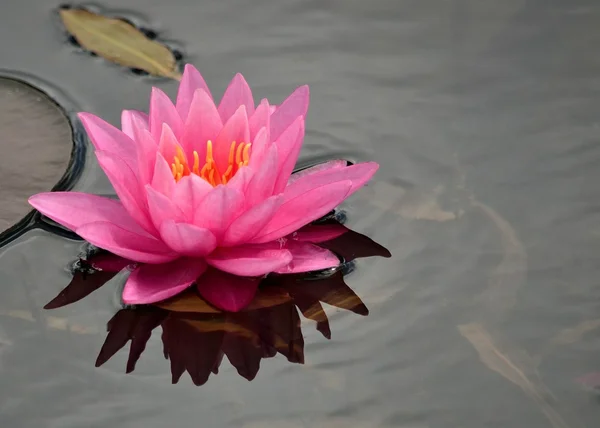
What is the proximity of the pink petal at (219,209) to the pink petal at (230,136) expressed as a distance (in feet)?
0.47

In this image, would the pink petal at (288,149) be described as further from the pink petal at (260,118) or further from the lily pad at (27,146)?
the lily pad at (27,146)

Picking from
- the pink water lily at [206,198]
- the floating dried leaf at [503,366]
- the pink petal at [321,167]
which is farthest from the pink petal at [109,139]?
the floating dried leaf at [503,366]

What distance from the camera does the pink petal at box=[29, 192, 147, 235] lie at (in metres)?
1.37

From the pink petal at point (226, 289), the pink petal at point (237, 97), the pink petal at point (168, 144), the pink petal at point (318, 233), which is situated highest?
the pink petal at point (237, 97)

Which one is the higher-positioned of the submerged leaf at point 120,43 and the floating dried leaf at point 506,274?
the submerged leaf at point 120,43

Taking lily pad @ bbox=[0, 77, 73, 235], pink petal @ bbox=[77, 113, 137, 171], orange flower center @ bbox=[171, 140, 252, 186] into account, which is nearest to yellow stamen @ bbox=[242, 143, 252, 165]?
orange flower center @ bbox=[171, 140, 252, 186]

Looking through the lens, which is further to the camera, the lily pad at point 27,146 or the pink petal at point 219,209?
the lily pad at point 27,146

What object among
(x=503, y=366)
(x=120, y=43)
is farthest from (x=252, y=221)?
(x=120, y=43)

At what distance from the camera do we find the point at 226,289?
1.36 m

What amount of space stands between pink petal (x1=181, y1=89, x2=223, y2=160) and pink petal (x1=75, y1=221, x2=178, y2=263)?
179 mm

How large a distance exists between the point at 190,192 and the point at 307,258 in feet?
0.87

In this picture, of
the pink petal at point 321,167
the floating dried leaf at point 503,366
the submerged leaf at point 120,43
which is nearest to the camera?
the floating dried leaf at point 503,366

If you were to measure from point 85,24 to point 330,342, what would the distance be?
1.06 meters

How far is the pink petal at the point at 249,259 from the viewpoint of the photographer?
4.31ft
